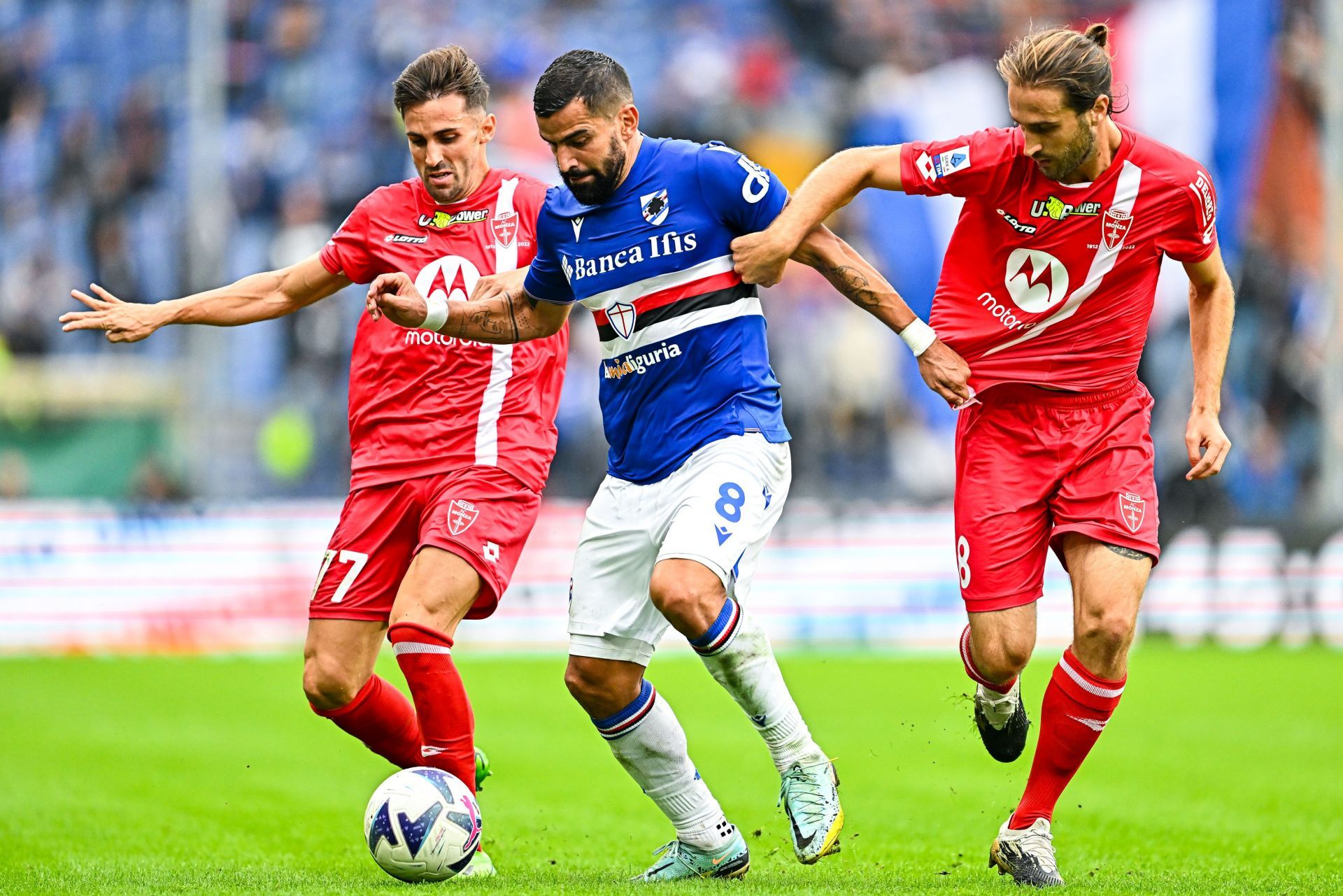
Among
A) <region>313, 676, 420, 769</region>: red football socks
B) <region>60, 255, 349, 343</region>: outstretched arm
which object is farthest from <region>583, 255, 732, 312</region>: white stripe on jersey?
<region>313, 676, 420, 769</region>: red football socks

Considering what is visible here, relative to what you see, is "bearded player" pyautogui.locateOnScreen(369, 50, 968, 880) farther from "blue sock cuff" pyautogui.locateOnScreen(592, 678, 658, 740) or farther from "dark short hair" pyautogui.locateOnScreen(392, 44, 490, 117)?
"dark short hair" pyautogui.locateOnScreen(392, 44, 490, 117)

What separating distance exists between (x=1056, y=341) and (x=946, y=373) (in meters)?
0.69

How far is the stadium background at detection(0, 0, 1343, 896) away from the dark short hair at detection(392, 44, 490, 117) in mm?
3357

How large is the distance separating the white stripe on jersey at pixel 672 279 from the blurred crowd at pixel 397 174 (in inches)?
491

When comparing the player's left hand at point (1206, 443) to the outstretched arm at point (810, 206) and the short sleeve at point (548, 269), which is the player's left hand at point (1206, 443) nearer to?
A: the outstretched arm at point (810, 206)

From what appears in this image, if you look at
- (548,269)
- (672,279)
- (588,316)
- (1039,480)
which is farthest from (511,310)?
(588,316)

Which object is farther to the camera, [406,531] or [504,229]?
[504,229]

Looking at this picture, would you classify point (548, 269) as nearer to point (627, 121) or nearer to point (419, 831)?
point (627, 121)

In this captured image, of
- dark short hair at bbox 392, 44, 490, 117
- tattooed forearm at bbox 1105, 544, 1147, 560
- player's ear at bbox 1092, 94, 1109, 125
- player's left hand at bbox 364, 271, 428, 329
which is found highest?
dark short hair at bbox 392, 44, 490, 117

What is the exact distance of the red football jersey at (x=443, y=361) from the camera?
6859mm

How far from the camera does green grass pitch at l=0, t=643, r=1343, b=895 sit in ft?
21.2

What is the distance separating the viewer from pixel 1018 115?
604 centimetres

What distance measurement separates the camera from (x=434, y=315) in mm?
6395

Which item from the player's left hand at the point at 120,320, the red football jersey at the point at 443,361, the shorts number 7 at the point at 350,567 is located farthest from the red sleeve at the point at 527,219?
the player's left hand at the point at 120,320
